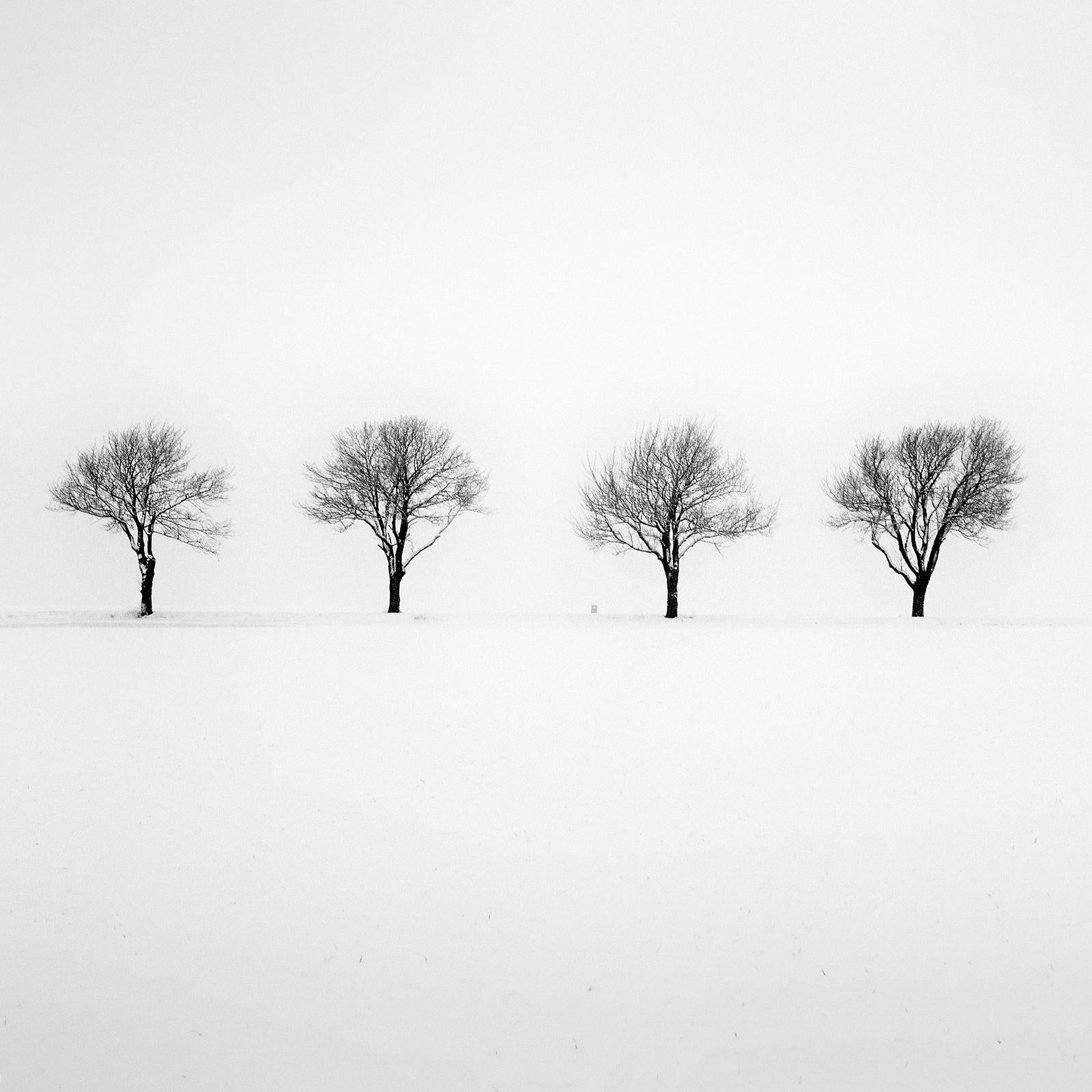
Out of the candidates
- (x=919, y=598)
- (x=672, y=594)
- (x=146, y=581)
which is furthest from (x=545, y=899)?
(x=919, y=598)

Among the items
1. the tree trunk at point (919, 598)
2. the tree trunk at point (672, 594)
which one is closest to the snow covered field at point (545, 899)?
the tree trunk at point (672, 594)

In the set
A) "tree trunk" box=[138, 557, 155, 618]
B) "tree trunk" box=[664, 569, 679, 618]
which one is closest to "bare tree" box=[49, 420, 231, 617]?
"tree trunk" box=[138, 557, 155, 618]

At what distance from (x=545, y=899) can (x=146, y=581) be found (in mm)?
43603

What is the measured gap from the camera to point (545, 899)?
23.7 feet

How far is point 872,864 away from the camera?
7973 millimetres

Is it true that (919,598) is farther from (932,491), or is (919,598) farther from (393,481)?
(393,481)

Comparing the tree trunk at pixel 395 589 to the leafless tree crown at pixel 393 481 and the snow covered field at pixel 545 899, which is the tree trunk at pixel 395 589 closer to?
the leafless tree crown at pixel 393 481

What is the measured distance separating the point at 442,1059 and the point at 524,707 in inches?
438

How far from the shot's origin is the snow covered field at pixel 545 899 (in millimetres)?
5117

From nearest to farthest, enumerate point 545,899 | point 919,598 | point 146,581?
point 545,899 < point 146,581 < point 919,598

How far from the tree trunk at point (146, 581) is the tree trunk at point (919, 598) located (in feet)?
162

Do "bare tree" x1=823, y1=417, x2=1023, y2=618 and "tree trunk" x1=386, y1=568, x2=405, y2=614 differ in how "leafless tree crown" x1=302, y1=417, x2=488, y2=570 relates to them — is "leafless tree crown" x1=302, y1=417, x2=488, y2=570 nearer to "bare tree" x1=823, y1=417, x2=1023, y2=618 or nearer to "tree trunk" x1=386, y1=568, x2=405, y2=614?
"tree trunk" x1=386, y1=568, x2=405, y2=614

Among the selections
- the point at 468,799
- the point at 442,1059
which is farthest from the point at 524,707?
the point at 442,1059

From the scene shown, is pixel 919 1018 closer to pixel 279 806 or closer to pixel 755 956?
pixel 755 956
